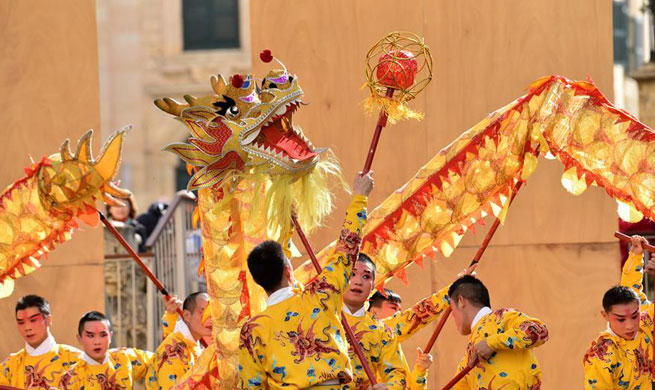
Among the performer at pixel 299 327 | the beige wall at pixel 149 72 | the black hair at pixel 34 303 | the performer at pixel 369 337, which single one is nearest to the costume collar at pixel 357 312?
the performer at pixel 369 337

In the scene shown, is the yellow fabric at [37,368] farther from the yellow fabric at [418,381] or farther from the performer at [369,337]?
the yellow fabric at [418,381]

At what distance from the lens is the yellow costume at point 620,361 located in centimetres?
712

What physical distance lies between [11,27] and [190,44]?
15299mm

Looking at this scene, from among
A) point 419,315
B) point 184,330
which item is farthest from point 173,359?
point 419,315

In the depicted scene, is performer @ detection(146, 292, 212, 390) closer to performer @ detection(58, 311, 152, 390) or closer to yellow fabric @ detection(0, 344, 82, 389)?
performer @ detection(58, 311, 152, 390)

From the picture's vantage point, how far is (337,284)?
231 inches

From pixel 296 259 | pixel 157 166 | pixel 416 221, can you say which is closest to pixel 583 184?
pixel 416 221

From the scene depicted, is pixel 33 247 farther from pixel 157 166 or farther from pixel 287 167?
pixel 157 166

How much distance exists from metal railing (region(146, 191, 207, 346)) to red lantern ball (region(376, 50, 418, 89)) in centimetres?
383

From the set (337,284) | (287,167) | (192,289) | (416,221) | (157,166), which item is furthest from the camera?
(157,166)

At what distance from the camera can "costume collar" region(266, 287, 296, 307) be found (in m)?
5.91

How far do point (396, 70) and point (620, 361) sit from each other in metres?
1.86

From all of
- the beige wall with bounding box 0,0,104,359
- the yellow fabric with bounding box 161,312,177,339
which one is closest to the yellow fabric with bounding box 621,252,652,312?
the yellow fabric with bounding box 161,312,177,339

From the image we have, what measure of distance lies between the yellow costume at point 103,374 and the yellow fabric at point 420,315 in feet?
4.47
